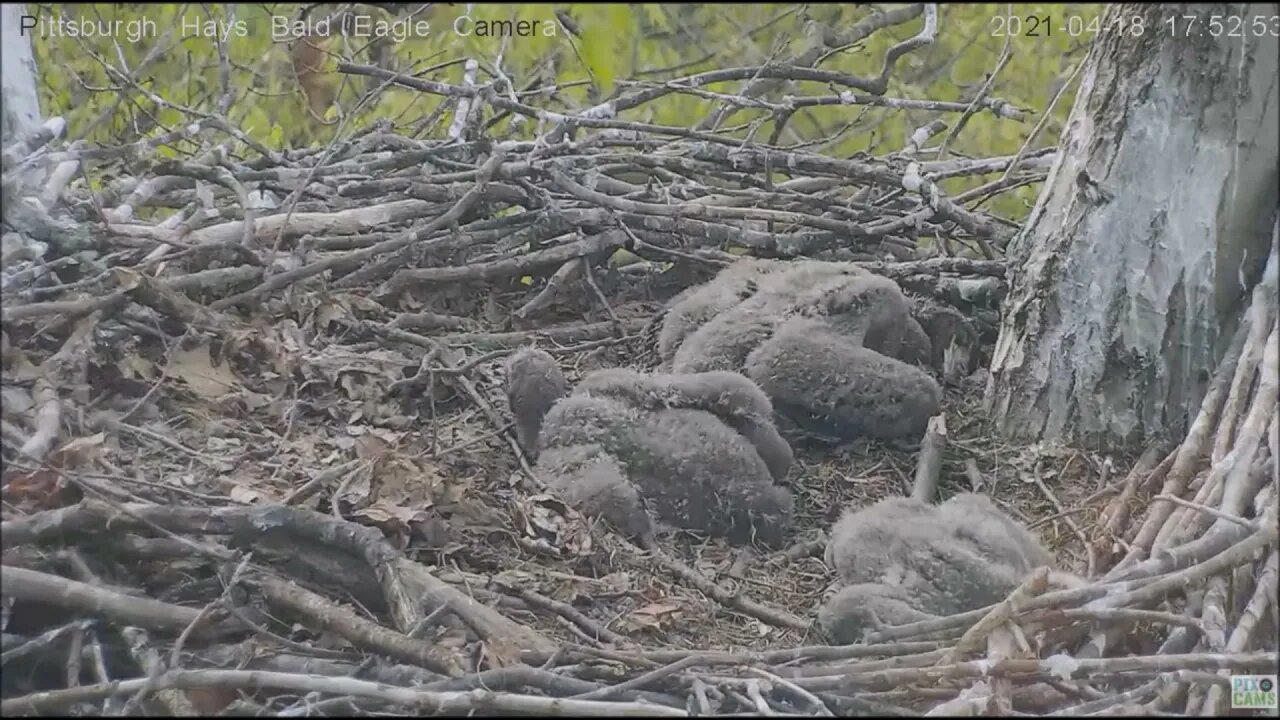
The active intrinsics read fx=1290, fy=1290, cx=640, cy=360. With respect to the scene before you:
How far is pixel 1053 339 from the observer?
381 centimetres

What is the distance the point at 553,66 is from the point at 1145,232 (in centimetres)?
397

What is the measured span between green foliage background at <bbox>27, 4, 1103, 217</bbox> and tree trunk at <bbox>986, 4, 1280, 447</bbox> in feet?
5.31

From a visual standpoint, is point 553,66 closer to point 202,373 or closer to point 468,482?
point 202,373

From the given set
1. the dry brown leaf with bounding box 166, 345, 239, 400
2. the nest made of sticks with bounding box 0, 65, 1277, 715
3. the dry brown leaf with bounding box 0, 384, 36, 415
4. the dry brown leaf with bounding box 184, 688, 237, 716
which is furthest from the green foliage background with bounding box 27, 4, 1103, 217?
the dry brown leaf with bounding box 184, 688, 237, 716

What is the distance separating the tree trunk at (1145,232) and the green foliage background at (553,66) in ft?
5.31

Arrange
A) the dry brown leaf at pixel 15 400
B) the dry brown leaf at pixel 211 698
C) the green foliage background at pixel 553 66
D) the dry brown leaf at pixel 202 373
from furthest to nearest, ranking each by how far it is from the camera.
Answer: the green foliage background at pixel 553 66
the dry brown leaf at pixel 202 373
the dry brown leaf at pixel 15 400
the dry brown leaf at pixel 211 698

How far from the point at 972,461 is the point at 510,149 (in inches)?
74.9

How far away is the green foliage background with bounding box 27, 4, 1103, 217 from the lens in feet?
19.1

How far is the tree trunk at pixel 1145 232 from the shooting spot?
3.46 m

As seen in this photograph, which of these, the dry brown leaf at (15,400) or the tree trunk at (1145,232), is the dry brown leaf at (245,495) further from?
the tree trunk at (1145,232)

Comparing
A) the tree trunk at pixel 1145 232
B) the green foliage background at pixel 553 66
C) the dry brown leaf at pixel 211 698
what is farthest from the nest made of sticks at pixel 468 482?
the green foliage background at pixel 553 66

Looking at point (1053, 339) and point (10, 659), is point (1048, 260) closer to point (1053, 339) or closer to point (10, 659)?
point (1053, 339)

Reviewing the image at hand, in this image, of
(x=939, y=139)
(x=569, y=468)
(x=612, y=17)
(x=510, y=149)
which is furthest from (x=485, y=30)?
(x=939, y=139)

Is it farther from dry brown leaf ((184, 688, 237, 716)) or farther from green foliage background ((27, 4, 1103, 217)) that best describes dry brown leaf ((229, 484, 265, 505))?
green foliage background ((27, 4, 1103, 217))
